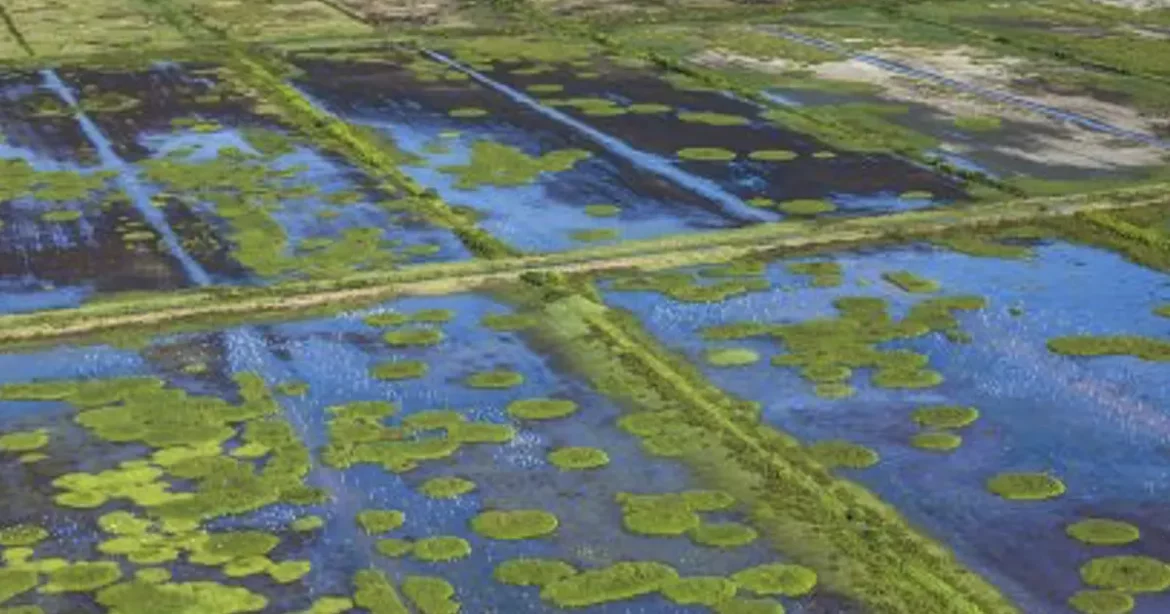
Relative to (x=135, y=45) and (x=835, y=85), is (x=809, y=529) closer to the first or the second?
(x=835, y=85)

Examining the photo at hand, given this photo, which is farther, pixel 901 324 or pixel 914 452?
pixel 901 324

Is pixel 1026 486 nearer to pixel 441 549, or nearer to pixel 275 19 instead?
pixel 441 549

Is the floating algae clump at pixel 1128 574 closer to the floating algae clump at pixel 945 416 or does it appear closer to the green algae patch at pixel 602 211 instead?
the floating algae clump at pixel 945 416

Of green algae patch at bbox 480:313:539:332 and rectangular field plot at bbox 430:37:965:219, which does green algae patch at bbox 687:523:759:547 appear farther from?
rectangular field plot at bbox 430:37:965:219

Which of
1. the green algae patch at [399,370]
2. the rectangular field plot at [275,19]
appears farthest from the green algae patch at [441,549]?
the rectangular field plot at [275,19]

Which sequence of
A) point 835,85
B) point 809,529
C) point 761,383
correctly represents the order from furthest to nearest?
1. point 835,85
2. point 761,383
3. point 809,529

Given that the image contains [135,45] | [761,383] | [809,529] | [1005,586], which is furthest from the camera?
[135,45]

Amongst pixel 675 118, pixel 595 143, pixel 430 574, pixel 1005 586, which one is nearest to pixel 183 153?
pixel 595 143
